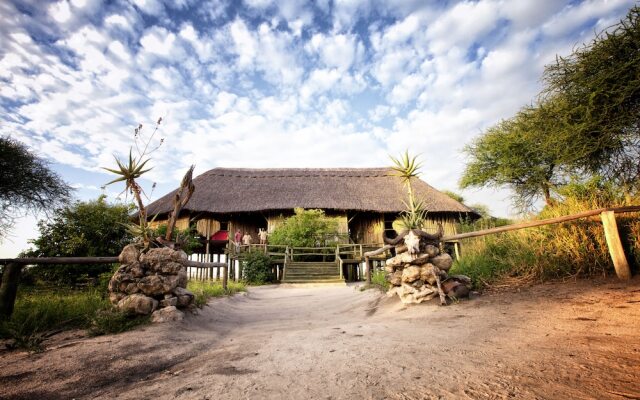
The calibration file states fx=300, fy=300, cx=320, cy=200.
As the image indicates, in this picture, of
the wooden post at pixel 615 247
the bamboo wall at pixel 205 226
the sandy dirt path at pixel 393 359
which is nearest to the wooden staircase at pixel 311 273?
the bamboo wall at pixel 205 226

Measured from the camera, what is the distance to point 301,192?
861 inches

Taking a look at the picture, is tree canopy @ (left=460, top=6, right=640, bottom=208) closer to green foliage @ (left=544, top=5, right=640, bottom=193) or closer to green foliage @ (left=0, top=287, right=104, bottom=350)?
green foliage @ (left=544, top=5, right=640, bottom=193)

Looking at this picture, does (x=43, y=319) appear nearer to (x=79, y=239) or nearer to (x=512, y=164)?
(x=79, y=239)

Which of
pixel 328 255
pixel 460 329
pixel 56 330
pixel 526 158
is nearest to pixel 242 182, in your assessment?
pixel 328 255

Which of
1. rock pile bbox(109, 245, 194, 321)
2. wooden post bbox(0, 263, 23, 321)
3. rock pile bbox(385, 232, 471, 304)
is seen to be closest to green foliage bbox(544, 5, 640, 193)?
rock pile bbox(385, 232, 471, 304)

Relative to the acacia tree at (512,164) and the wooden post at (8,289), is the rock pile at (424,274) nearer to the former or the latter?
the wooden post at (8,289)

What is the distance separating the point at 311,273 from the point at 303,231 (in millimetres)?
2641

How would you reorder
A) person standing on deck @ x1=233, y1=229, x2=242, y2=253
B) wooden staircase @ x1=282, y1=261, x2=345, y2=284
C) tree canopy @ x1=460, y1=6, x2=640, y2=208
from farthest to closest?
person standing on deck @ x1=233, y1=229, x2=242, y2=253, wooden staircase @ x1=282, y1=261, x2=345, y2=284, tree canopy @ x1=460, y1=6, x2=640, y2=208

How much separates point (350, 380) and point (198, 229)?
64.2 ft

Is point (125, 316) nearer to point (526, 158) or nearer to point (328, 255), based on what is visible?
point (328, 255)

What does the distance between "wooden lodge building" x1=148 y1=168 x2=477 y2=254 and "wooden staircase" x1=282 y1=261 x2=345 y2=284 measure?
4.08 metres

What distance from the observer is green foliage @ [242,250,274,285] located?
14.6 meters

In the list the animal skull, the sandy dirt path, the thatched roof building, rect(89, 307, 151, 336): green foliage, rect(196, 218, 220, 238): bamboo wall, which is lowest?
the sandy dirt path

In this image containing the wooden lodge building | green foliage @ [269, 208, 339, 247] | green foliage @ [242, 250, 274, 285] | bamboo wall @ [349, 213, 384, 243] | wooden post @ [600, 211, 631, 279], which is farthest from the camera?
bamboo wall @ [349, 213, 384, 243]
